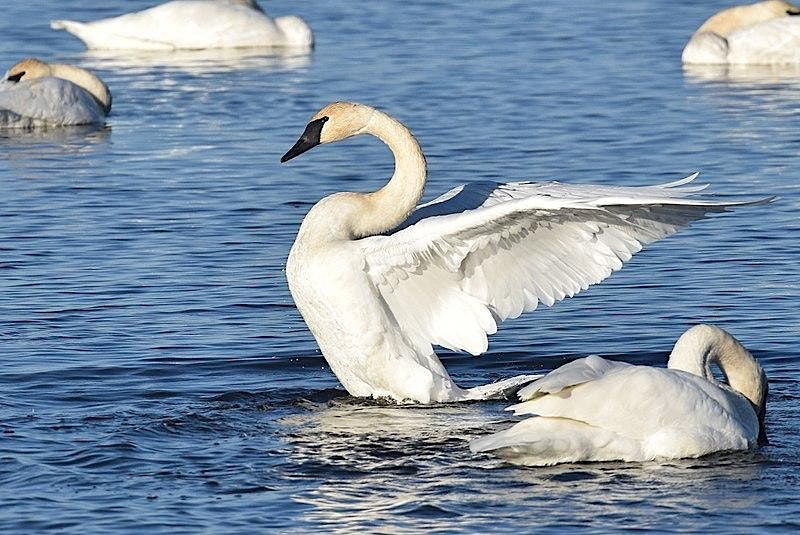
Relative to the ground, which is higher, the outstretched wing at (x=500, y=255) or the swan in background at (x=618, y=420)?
the outstretched wing at (x=500, y=255)

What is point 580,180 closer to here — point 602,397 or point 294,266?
point 294,266

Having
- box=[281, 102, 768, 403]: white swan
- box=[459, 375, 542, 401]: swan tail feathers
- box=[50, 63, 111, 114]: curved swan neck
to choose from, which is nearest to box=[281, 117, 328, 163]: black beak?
box=[281, 102, 768, 403]: white swan

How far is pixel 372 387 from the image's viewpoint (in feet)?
30.7

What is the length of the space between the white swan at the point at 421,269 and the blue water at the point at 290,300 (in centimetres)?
29

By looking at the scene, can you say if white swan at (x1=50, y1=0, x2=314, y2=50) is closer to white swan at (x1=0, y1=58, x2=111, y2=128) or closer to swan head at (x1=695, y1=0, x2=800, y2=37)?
white swan at (x1=0, y1=58, x2=111, y2=128)

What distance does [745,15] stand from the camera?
2278 cm

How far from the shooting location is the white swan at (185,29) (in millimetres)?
23344

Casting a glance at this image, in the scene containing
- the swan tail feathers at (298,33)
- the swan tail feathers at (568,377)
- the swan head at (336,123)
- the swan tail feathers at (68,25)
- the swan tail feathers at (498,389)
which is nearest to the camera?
the swan tail feathers at (568,377)

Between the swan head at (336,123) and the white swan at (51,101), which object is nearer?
the swan head at (336,123)

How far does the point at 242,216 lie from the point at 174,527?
261 inches

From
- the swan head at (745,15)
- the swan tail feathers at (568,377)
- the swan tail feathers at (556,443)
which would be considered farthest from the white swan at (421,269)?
the swan head at (745,15)

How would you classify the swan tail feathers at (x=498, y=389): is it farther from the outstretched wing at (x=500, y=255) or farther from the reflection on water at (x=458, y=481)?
the reflection on water at (x=458, y=481)

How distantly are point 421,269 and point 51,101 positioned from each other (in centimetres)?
992

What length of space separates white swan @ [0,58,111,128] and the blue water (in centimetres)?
23
